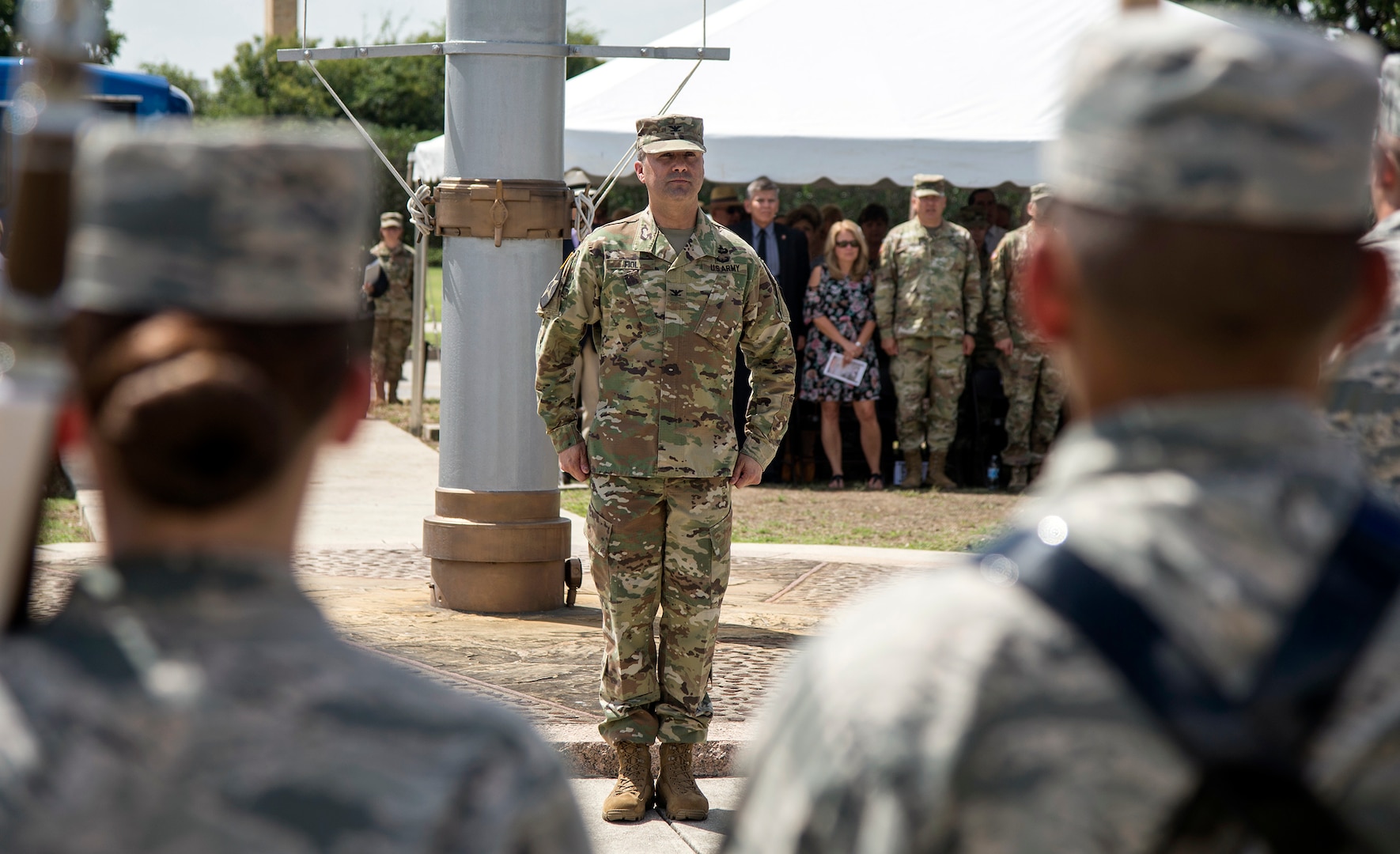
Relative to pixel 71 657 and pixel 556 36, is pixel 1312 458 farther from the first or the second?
pixel 556 36

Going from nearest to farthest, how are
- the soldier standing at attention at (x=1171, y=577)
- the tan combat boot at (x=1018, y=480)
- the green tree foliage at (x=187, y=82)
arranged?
1. the soldier standing at attention at (x=1171, y=577)
2. the tan combat boot at (x=1018, y=480)
3. the green tree foliage at (x=187, y=82)

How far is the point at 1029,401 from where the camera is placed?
12953 mm

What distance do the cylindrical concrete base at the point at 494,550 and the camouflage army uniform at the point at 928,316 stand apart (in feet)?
19.1

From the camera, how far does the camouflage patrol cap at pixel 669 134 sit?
542 cm

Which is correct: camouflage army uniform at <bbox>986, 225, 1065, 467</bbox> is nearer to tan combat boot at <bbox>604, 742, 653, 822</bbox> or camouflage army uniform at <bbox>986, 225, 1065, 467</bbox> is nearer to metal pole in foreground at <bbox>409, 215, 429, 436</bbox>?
metal pole in foreground at <bbox>409, 215, 429, 436</bbox>

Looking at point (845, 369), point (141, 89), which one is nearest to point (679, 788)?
point (845, 369)

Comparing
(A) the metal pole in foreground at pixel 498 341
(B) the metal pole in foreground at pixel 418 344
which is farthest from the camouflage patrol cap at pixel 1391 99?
(B) the metal pole in foreground at pixel 418 344

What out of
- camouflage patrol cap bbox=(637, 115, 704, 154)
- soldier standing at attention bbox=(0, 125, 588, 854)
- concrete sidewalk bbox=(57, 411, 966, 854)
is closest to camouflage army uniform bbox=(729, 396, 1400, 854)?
soldier standing at attention bbox=(0, 125, 588, 854)

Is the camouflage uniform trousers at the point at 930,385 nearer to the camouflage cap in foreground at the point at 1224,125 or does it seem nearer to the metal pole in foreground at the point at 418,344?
the metal pole in foreground at the point at 418,344

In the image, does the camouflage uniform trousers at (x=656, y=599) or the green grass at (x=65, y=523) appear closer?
the camouflage uniform trousers at (x=656, y=599)

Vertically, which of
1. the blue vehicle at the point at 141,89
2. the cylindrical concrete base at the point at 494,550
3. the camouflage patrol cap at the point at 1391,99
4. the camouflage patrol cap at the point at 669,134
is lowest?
the cylindrical concrete base at the point at 494,550

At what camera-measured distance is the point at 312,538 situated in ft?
31.9

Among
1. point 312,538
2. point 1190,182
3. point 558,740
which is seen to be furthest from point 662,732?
point 312,538

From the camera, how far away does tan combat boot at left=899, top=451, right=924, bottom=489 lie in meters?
13.0
